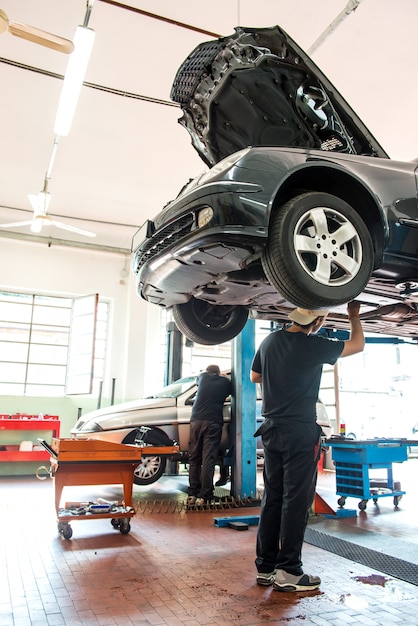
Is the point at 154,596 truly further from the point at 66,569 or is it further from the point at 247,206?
the point at 247,206

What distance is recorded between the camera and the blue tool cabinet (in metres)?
5.51

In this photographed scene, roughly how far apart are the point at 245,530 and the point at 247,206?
10.6 ft

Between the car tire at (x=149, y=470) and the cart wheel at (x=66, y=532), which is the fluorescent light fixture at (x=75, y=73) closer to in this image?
the cart wheel at (x=66, y=532)

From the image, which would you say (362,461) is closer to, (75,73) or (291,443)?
(291,443)

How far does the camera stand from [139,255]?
335 centimetres

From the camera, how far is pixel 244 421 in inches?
231

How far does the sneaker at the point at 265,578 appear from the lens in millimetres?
2977

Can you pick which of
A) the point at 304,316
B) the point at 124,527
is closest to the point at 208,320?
the point at 304,316

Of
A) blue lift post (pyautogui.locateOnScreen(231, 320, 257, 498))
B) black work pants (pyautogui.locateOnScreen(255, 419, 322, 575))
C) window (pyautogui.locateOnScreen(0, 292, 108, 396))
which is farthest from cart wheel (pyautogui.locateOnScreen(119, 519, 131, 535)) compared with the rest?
window (pyautogui.locateOnScreen(0, 292, 108, 396))

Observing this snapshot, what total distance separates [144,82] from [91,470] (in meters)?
4.65

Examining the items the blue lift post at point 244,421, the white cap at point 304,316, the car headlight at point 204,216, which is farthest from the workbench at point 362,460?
the car headlight at point 204,216

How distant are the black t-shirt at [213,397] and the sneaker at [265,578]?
121 inches

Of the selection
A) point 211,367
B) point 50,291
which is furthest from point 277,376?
point 50,291

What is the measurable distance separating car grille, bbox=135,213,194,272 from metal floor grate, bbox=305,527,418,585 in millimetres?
2542
